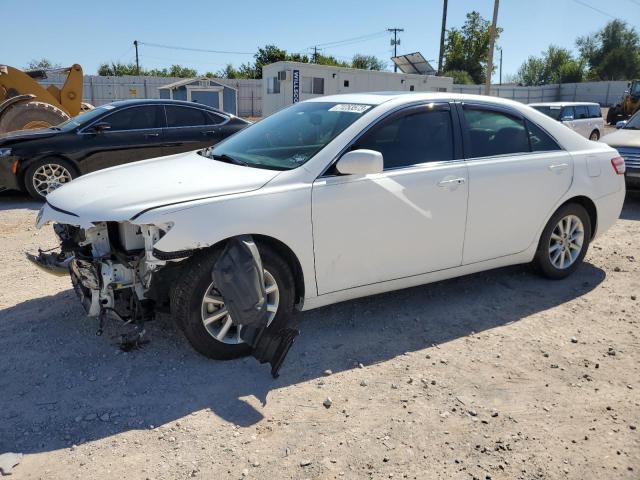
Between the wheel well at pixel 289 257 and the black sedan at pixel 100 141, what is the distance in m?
5.85

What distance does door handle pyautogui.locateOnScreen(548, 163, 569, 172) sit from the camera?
15.4 feet

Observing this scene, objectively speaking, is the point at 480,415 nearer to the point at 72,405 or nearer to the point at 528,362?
the point at 528,362

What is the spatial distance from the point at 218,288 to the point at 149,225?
1.80ft

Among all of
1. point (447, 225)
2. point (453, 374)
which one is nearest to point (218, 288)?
point (453, 374)

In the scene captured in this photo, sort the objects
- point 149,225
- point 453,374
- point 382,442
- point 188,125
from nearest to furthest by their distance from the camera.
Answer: point 382,442
point 149,225
point 453,374
point 188,125

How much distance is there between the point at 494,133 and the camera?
4.51m

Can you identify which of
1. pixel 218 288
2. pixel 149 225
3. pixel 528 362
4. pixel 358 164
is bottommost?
pixel 528 362

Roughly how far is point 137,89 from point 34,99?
26.8 metres

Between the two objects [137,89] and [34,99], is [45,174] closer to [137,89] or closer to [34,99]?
[34,99]

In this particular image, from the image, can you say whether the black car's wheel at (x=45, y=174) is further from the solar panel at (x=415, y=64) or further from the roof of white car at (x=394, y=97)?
the solar panel at (x=415, y=64)

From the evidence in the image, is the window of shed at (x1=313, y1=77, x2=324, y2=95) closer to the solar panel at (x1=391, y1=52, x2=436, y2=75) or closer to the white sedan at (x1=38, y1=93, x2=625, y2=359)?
the solar panel at (x1=391, y1=52, x2=436, y2=75)

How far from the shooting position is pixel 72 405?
Result: 306cm

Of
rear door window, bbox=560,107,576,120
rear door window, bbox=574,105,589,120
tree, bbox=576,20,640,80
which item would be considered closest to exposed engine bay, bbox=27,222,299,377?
rear door window, bbox=560,107,576,120

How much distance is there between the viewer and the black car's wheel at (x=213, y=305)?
3.32m
